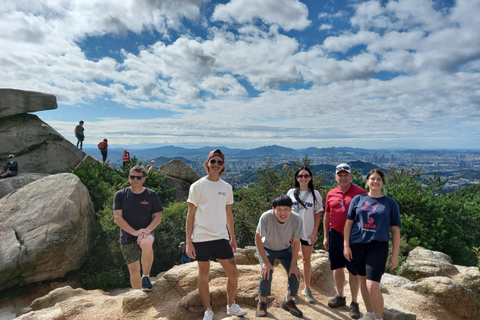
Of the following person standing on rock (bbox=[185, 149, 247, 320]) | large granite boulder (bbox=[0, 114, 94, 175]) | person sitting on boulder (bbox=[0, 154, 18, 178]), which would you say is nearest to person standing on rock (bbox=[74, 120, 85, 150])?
large granite boulder (bbox=[0, 114, 94, 175])

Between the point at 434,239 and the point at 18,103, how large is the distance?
26250mm

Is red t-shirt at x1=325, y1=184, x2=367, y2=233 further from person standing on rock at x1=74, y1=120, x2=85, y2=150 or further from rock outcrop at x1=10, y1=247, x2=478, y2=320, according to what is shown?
person standing on rock at x1=74, y1=120, x2=85, y2=150

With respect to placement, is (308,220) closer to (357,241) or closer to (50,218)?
(357,241)

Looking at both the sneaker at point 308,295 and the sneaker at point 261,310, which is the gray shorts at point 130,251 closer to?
the sneaker at point 261,310

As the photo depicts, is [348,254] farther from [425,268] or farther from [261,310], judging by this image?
[425,268]

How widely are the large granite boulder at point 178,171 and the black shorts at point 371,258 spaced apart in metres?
17.0

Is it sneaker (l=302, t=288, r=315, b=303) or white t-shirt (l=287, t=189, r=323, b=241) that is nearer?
white t-shirt (l=287, t=189, r=323, b=241)

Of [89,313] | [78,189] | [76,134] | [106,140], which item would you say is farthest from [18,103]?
[89,313]

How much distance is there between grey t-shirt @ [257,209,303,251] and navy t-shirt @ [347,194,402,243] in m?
0.85

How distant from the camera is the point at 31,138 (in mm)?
19312

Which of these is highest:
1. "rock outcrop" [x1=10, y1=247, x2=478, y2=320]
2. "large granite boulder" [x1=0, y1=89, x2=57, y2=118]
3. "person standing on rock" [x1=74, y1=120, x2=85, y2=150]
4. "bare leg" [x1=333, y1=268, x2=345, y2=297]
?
"large granite boulder" [x1=0, y1=89, x2=57, y2=118]

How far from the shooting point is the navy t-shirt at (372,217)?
409 cm

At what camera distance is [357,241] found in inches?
167

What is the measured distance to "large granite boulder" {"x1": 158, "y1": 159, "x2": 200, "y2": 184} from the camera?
20062mm
